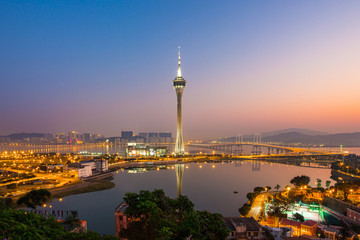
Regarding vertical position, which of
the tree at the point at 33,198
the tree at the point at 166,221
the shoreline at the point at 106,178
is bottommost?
the shoreline at the point at 106,178

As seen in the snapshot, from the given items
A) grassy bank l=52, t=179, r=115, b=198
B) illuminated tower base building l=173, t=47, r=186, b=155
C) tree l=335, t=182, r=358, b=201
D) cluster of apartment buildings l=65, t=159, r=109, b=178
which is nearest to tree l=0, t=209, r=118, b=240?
tree l=335, t=182, r=358, b=201

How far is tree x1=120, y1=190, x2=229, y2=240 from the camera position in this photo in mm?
2809

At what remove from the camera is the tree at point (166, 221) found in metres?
2.81

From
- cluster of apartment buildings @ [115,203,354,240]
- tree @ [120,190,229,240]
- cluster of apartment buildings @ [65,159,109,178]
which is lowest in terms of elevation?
cluster of apartment buildings @ [65,159,109,178]

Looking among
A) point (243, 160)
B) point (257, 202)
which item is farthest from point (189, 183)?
point (243, 160)

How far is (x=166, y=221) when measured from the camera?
9.95 ft

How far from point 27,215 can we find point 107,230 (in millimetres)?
6708

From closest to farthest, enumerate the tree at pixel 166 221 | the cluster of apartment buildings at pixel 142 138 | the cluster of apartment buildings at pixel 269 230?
the tree at pixel 166 221 → the cluster of apartment buildings at pixel 269 230 → the cluster of apartment buildings at pixel 142 138

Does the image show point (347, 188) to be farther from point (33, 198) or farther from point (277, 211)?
point (33, 198)

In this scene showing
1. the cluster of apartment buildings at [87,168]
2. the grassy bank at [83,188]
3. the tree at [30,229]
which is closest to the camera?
the tree at [30,229]

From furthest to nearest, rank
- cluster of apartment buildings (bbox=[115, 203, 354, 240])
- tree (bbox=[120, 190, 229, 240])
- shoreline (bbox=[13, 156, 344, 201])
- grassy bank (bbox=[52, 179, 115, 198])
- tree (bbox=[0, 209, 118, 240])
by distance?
1. shoreline (bbox=[13, 156, 344, 201])
2. grassy bank (bbox=[52, 179, 115, 198])
3. cluster of apartment buildings (bbox=[115, 203, 354, 240])
4. tree (bbox=[120, 190, 229, 240])
5. tree (bbox=[0, 209, 118, 240])

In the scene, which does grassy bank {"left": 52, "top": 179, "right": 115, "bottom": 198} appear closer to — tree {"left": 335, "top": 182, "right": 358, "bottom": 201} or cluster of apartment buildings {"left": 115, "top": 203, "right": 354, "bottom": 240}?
cluster of apartment buildings {"left": 115, "top": 203, "right": 354, "bottom": 240}

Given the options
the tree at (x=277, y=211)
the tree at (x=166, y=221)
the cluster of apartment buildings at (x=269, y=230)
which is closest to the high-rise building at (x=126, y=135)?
the tree at (x=277, y=211)

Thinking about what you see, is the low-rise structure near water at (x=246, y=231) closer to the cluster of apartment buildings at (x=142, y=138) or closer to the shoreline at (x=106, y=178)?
the shoreline at (x=106, y=178)
